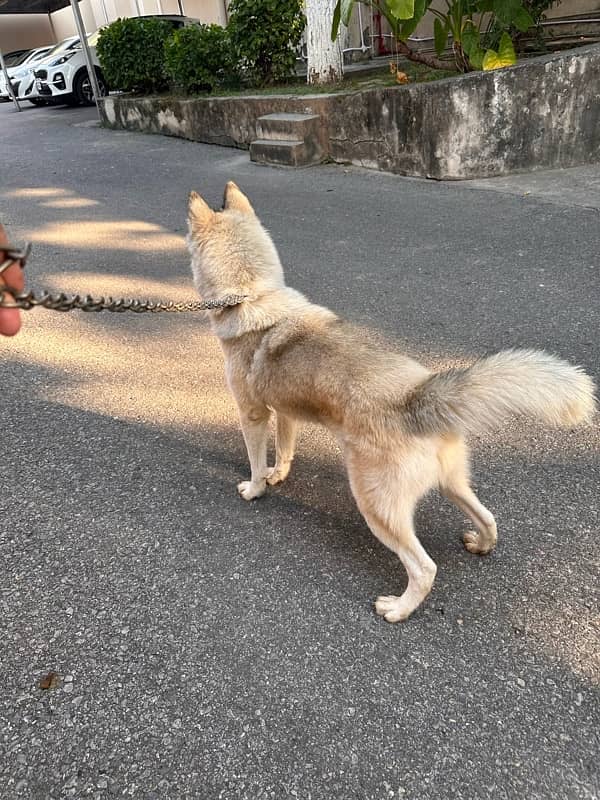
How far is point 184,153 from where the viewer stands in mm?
11461

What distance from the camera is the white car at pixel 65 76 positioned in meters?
18.9

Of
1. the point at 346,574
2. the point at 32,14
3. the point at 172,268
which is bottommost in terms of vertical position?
the point at 346,574

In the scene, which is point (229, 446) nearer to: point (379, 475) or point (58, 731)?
point (379, 475)

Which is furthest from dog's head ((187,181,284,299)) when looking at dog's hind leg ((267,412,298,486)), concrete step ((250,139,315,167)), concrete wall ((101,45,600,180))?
concrete step ((250,139,315,167))

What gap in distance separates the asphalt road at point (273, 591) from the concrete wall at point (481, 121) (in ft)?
10.5

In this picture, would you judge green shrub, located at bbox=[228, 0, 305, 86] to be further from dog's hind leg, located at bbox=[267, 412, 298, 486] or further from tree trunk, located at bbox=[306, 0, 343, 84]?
dog's hind leg, located at bbox=[267, 412, 298, 486]

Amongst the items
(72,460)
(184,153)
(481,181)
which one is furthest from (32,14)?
(72,460)

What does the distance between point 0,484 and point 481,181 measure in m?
7.29

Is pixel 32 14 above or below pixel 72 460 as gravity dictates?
above

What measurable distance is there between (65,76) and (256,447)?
21496 mm

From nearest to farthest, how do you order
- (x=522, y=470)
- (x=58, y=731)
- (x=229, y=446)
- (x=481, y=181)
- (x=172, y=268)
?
(x=58, y=731) < (x=522, y=470) < (x=229, y=446) < (x=172, y=268) < (x=481, y=181)

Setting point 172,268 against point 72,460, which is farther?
point 172,268

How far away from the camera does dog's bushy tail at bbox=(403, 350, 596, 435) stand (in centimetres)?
192

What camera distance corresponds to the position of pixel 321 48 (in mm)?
10398
